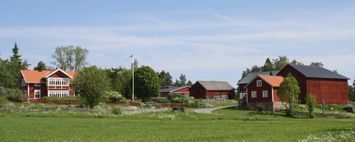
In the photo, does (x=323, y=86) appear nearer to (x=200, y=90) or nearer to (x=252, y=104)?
(x=252, y=104)

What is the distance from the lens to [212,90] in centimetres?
10238

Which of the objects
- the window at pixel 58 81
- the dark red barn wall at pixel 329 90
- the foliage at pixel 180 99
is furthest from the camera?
the window at pixel 58 81

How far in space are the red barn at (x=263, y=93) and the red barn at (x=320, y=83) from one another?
387 cm

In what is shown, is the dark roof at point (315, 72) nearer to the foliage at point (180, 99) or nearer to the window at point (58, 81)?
the foliage at point (180, 99)

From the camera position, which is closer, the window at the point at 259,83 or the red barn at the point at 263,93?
the red barn at the point at 263,93

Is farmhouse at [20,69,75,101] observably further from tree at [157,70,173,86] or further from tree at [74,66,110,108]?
tree at [157,70,173,86]

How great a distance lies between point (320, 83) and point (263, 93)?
11.9m

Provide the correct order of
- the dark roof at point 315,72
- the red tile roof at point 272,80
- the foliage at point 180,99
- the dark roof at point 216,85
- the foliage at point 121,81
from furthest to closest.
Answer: the dark roof at point 216,85 < the foliage at point 121,81 < the foliage at point 180,99 < the dark roof at point 315,72 < the red tile roof at point 272,80

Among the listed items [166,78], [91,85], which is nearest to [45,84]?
[91,85]

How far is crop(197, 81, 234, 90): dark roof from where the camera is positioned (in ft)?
336

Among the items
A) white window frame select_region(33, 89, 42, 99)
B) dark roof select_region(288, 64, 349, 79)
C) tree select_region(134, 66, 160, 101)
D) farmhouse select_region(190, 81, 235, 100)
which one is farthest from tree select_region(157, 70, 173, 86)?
dark roof select_region(288, 64, 349, 79)

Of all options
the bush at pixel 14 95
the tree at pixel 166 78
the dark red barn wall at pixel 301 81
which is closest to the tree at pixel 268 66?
the tree at pixel 166 78

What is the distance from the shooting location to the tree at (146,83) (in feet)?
279

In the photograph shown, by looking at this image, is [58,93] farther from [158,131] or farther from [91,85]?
[158,131]
